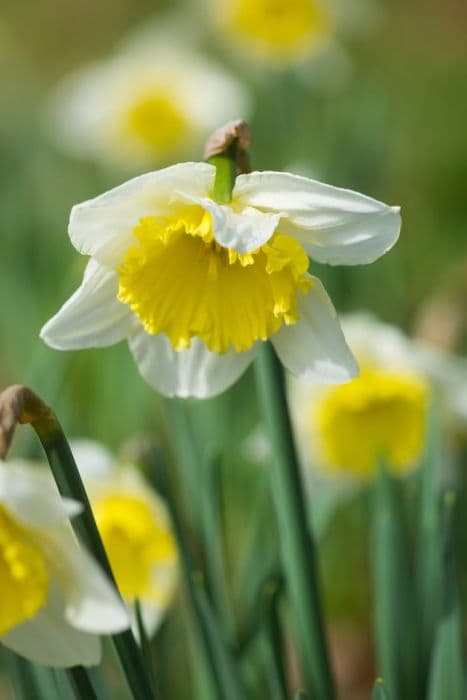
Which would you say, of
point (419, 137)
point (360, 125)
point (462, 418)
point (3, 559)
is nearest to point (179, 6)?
point (419, 137)

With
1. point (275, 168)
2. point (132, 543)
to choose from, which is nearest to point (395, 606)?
point (132, 543)

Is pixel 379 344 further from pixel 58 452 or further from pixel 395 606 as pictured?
pixel 58 452

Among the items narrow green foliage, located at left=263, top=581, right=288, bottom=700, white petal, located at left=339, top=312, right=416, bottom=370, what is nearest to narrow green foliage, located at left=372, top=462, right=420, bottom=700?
narrow green foliage, located at left=263, top=581, right=288, bottom=700

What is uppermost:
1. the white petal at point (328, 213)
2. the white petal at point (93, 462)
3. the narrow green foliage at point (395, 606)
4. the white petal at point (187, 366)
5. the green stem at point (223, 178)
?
the green stem at point (223, 178)

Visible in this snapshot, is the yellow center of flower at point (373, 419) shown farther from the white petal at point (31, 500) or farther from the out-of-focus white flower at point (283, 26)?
Answer: the out-of-focus white flower at point (283, 26)

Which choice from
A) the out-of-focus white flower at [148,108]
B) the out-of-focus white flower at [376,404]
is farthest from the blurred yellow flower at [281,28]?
the out-of-focus white flower at [376,404]
